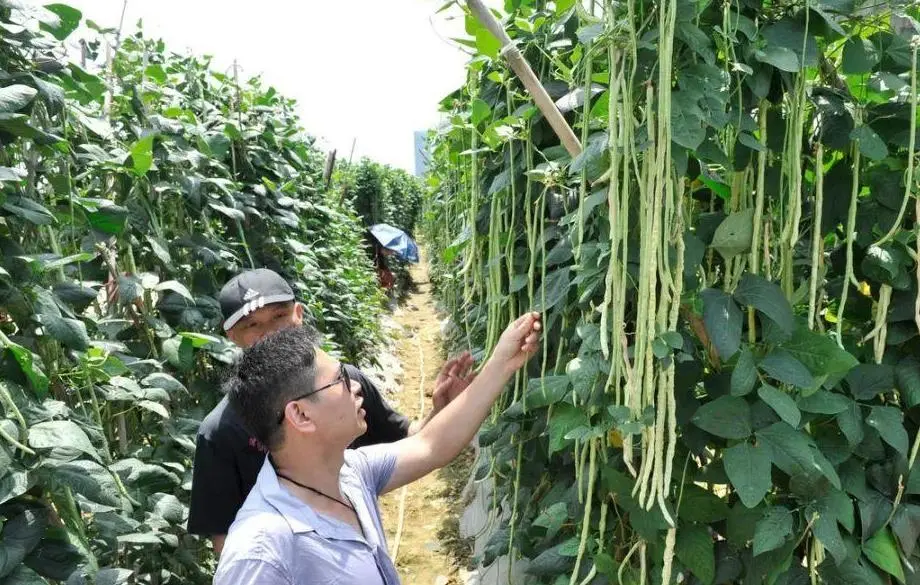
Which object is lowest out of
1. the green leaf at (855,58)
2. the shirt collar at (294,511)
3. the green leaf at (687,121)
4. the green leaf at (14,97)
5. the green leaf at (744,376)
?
the shirt collar at (294,511)

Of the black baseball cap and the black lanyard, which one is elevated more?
the black baseball cap

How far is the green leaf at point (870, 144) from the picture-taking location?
96 centimetres

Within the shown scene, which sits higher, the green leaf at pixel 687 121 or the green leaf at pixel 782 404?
the green leaf at pixel 687 121

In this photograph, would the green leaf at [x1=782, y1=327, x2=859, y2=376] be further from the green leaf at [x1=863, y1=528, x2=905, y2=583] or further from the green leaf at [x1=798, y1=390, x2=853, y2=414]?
the green leaf at [x1=863, y1=528, x2=905, y2=583]

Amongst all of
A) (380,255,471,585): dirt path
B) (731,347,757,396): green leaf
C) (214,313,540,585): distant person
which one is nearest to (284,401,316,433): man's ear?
(214,313,540,585): distant person

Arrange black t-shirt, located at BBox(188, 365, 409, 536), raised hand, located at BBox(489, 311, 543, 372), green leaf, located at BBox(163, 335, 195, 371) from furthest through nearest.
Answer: green leaf, located at BBox(163, 335, 195, 371) → black t-shirt, located at BBox(188, 365, 409, 536) → raised hand, located at BBox(489, 311, 543, 372)

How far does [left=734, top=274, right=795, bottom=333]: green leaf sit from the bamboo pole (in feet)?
1.15

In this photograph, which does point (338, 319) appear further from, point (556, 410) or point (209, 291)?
point (556, 410)

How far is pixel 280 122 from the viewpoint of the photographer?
154 inches

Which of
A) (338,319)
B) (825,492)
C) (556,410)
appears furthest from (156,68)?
(338,319)

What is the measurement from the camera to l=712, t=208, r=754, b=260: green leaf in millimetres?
1000

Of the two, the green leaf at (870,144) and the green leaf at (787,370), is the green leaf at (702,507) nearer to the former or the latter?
the green leaf at (787,370)

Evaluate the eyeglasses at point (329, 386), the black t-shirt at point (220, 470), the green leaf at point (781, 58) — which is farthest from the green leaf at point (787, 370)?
the black t-shirt at point (220, 470)

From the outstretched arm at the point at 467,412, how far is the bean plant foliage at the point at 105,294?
1.80ft
